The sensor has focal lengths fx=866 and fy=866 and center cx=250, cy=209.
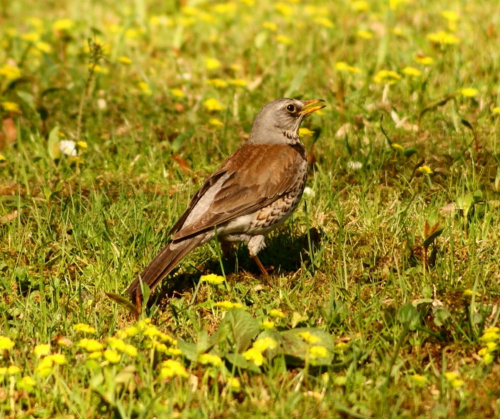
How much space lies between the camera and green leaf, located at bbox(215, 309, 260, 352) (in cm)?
477

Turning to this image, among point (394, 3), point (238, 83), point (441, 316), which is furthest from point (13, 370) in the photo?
point (394, 3)

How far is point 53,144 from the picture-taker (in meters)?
7.58

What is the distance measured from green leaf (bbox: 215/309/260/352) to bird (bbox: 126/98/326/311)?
29.1 inches

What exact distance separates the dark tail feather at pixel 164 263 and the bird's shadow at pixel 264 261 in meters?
0.32

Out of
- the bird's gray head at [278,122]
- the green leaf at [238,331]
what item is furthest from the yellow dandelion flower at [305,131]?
the green leaf at [238,331]

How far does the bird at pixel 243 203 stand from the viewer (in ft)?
18.4

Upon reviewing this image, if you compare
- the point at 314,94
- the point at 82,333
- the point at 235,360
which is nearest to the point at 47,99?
the point at 314,94

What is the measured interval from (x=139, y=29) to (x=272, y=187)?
5.40 m

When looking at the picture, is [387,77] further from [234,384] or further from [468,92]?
[234,384]

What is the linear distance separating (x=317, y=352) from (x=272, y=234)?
234 centimetres

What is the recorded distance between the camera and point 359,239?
6.22 meters

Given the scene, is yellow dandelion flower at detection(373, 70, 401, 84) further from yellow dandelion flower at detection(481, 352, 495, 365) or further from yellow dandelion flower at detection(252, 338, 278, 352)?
yellow dandelion flower at detection(252, 338, 278, 352)

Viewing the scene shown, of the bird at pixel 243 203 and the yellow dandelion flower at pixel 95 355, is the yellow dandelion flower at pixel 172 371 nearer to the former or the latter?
the yellow dandelion flower at pixel 95 355

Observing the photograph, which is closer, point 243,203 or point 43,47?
point 243,203
